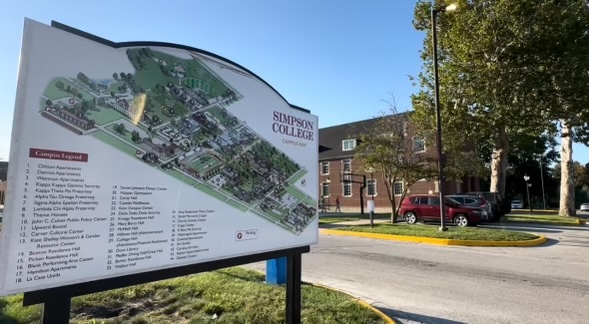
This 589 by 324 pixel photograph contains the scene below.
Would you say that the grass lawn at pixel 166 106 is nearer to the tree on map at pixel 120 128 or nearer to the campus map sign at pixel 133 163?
the campus map sign at pixel 133 163

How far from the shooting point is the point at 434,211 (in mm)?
21641

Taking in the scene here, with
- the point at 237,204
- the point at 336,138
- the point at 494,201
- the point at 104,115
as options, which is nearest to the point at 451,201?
the point at 494,201

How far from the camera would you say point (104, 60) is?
3.14 metres

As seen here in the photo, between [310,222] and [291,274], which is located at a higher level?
[310,222]

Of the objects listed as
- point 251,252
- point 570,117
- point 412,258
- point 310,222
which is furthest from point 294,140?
point 570,117

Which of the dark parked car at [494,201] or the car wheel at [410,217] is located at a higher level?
the dark parked car at [494,201]

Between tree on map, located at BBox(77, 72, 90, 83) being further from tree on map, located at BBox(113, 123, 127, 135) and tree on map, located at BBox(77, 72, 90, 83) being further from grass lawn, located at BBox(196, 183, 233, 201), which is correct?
grass lawn, located at BBox(196, 183, 233, 201)

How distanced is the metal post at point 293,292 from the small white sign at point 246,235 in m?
0.74

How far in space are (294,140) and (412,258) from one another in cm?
716

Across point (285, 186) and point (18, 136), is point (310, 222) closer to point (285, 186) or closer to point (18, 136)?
point (285, 186)

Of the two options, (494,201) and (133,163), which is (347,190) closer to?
(494,201)

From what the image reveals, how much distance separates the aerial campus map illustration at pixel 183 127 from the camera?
2998mm

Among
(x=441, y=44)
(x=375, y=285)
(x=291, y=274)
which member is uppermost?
(x=441, y=44)

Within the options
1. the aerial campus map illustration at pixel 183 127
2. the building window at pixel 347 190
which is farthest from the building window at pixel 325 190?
the aerial campus map illustration at pixel 183 127
